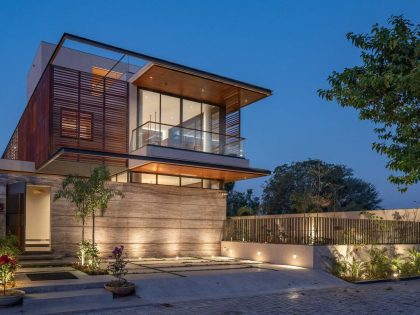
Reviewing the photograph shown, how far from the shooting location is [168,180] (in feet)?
60.7

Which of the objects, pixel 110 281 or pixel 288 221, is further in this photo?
pixel 288 221

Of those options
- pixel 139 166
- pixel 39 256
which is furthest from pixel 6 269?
pixel 139 166

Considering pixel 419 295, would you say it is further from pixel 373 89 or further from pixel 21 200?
pixel 21 200

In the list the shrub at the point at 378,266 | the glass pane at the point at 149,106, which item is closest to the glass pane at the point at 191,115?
the glass pane at the point at 149,106

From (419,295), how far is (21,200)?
39.0ft

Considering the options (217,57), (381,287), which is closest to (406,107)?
(381,287)

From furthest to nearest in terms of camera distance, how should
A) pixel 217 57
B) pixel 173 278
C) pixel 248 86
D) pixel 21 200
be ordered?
pixel 217 57 → pixel 248 86 → pixel 21 200 → pixel 173 278

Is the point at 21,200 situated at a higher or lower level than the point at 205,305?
higher

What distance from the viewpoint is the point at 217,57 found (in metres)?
180

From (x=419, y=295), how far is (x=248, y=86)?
9603 mm

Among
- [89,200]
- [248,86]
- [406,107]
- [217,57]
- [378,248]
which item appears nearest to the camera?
[406,107]

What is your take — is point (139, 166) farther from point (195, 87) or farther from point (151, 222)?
point (195, 87)

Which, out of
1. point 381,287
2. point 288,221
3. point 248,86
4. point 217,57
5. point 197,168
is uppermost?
point 217,57

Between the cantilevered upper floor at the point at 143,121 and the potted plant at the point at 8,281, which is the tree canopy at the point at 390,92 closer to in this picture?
the potted plant at the point at 8,281
